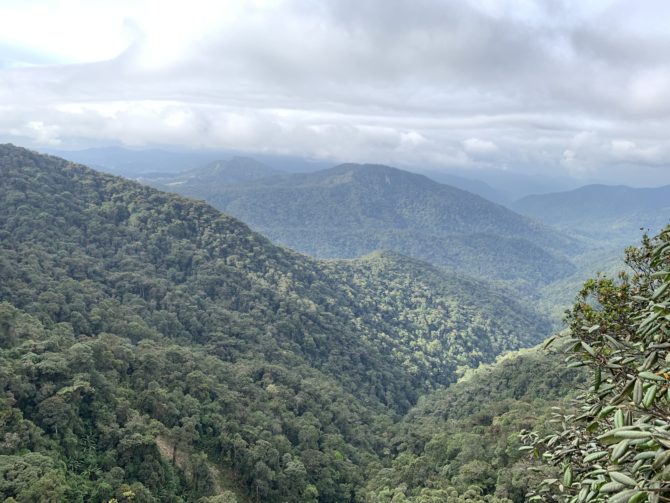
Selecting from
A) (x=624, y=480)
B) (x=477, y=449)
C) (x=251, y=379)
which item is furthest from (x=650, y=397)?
(x=251, y=379)

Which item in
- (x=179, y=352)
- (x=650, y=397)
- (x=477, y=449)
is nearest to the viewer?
(x=650, y=397)

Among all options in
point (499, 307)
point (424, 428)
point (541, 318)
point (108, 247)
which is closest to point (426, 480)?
point (424, 428)

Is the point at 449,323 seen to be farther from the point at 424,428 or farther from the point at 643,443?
the point at 643,443

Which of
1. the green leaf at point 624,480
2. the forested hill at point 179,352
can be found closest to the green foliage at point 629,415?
the green leaf at point 624,480

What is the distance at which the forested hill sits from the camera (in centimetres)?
3222

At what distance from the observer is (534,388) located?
215ft

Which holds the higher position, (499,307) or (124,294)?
(124,294)

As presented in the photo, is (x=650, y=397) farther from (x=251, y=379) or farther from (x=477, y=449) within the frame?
(x=251, y=379)

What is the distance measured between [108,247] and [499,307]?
440 ft

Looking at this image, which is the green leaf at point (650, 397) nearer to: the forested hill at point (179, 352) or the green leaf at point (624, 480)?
the green leaf at point (624, 480)

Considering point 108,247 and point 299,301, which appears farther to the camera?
point 299,301

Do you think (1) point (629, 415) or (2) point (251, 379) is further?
(2) point (251, 379)

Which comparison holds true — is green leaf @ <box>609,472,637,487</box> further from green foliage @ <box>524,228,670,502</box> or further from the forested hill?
the forested hill

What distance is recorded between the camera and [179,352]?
5106 cm
